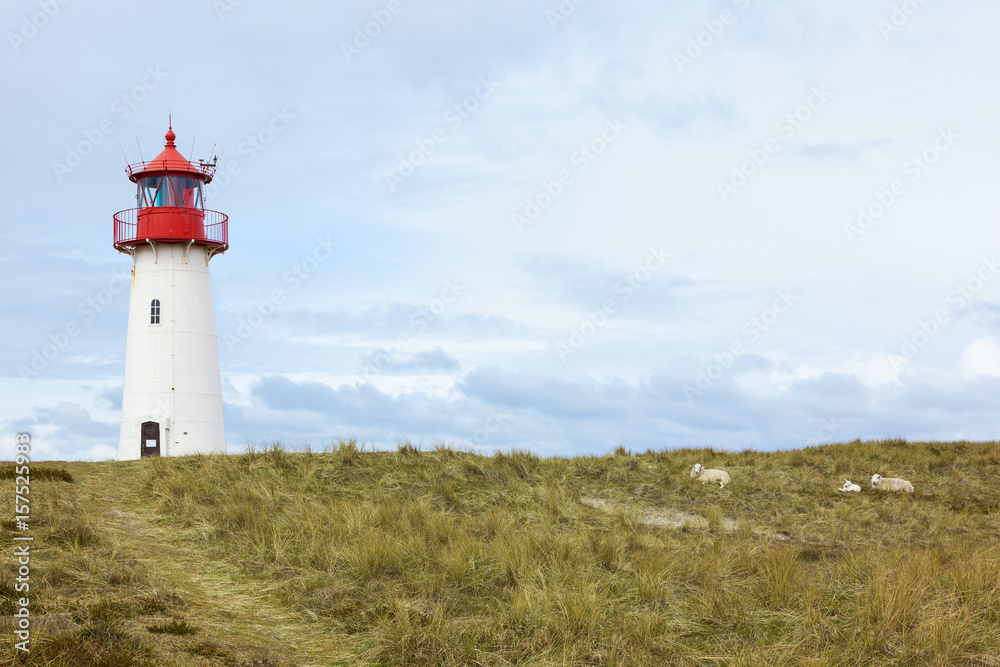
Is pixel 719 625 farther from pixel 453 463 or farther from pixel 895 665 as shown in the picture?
pixel 453 463

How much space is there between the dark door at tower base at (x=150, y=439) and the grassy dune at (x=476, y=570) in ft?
29.4

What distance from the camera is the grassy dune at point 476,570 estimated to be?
7855 mm

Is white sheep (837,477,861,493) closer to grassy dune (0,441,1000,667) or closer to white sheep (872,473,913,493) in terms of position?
white sheep (872,473,913,493)

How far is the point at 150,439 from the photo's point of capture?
25359mm

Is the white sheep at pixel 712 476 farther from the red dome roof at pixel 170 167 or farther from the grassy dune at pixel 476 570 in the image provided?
the red dome roof at pixel 170 167

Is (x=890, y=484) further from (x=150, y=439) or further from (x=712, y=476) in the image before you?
(x=150, y=439)

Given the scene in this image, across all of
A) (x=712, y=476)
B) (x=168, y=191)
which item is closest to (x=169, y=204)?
(x=168, y=191)

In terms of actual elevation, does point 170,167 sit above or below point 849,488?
above

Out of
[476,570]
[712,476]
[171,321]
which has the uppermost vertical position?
[171,321]

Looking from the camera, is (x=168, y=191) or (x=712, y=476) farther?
(x=168, y=191)

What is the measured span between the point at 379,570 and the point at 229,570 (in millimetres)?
2254

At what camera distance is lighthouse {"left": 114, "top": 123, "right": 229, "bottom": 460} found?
25.6 meters

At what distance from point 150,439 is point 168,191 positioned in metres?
8.46

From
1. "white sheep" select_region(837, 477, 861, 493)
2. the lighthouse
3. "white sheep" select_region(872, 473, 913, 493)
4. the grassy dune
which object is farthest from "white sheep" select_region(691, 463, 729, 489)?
the lighthouse
